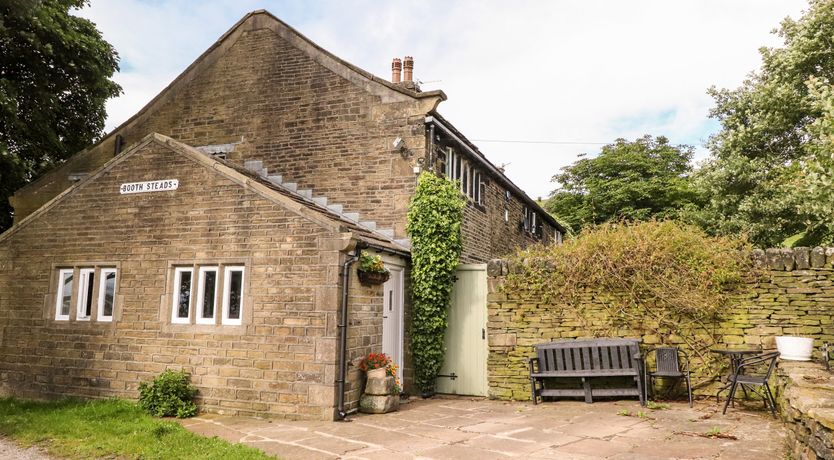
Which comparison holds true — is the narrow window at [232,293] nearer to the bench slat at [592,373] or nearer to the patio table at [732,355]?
the bench slat at [592,373]

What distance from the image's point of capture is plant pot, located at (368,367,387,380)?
9.01 metres

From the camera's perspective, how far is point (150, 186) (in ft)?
33.2

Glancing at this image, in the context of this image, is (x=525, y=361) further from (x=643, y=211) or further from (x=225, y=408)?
(x=643, y=211)

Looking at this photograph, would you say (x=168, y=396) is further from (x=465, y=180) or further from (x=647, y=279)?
(x=647, y=279)

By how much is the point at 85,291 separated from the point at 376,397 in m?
6.12

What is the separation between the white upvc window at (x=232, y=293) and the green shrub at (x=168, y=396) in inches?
47.2

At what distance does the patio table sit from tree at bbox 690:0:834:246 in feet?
23.4

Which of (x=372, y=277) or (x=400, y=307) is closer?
(x=372, y=277)

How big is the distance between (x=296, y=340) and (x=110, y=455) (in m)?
2.92

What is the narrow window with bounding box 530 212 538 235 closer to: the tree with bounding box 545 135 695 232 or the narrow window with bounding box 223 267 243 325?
the tree with bounding box 545 135 695 232

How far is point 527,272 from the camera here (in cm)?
1055

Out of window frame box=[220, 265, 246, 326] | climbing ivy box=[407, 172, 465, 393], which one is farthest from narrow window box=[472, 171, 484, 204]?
window frame box=[220, 265, 246, 326]

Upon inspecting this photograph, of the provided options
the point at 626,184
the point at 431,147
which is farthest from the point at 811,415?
the point at 626,184

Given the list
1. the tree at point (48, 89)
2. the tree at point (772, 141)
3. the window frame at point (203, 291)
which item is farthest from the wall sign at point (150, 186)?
the tree at point (772, 141)
